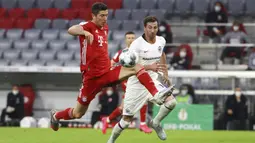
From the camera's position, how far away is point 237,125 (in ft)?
59.5

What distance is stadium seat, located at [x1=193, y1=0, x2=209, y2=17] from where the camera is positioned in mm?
22125

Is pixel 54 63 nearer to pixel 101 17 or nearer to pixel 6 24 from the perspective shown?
pixel 6 24

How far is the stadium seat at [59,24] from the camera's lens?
22328mm

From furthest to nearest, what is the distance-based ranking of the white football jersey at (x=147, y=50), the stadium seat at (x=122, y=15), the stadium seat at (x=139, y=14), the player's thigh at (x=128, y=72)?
the stadium seat at (x=122, y=15), the stadium seat at (x=139, y=14), the white football jersey at (x=147, y=50), the player's thigh at (x=128, y=72)

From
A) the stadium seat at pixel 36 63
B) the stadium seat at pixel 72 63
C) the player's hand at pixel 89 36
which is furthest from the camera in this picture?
the stadium seat at pixel 36 63

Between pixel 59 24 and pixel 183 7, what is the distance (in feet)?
13.8

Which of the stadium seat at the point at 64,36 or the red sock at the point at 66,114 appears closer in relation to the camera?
the red sock at the point at 66,114

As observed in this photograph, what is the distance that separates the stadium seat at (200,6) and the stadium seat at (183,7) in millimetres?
202

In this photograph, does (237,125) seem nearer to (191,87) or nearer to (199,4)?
(191,87)

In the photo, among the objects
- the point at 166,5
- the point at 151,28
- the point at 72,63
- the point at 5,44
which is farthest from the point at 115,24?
the point at 151,28

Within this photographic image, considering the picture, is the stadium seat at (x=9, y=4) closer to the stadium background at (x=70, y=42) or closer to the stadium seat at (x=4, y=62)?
the stadium background at (x=70, y=42)

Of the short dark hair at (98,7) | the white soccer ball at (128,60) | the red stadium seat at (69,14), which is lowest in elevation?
the white soccer ball at (128,60)

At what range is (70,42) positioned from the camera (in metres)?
21.5

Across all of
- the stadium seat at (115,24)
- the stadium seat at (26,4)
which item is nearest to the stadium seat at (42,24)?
Answer: the stadium seat at (26,4)
